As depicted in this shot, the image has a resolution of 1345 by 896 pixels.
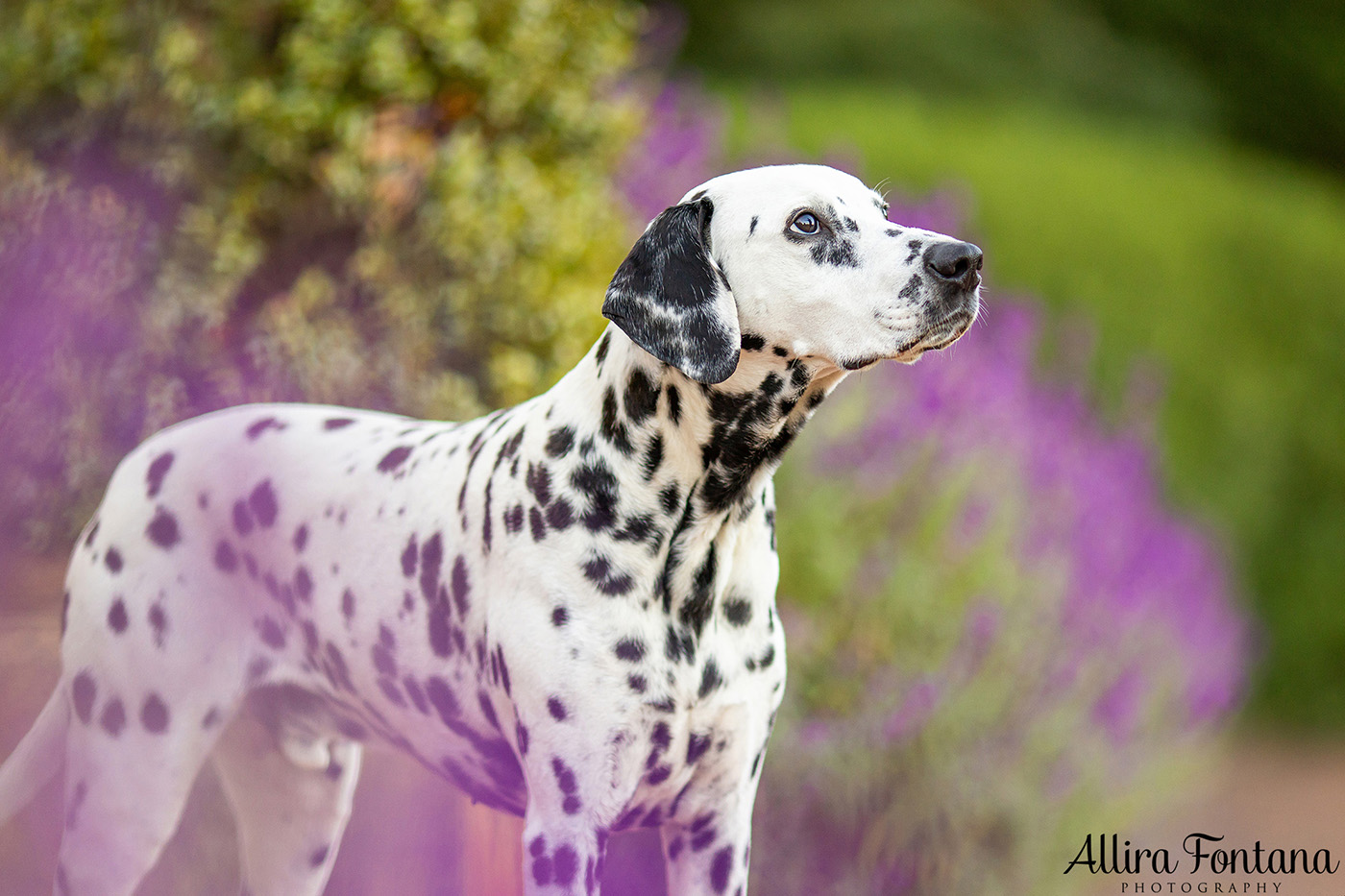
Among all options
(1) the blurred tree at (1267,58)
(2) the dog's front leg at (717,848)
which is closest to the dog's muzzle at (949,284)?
(2) the dog's front leg at (717,848)

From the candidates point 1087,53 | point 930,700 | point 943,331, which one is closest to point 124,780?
point 943,331

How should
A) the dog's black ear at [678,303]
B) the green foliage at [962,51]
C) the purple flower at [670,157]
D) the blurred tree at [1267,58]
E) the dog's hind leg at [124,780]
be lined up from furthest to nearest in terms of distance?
the blurred tree at [1267,58] < the green foliage at [962,51] < the purple flower at [670,157] < the dog's hind leg at [124,780] < the dog's black ear at [678,303]

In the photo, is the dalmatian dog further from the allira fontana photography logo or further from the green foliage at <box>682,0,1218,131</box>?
the green foliage at <box>682,0,1218,131</box>

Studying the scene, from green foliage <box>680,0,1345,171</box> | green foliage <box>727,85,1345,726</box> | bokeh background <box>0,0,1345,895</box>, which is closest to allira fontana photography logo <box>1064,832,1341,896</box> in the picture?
bokeh background <box>0,0,1345,895</box>

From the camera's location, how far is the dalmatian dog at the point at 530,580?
5.49 ft

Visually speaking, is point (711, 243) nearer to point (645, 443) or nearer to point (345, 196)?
point (645, 443)

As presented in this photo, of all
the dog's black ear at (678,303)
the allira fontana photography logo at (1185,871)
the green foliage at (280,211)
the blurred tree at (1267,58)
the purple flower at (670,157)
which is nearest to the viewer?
the dog's black ear at (678,303)

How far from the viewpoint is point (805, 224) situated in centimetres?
169

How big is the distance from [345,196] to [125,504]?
163 centimetres

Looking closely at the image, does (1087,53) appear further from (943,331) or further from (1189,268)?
(943,331)

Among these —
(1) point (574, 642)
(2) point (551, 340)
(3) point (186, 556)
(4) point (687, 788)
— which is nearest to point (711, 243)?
(1) point (574, 642)

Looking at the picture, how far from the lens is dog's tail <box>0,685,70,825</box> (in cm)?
213

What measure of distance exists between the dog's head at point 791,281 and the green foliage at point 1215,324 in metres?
3.88

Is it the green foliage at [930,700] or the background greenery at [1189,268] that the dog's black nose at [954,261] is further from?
the background greenery at [1189,268]
